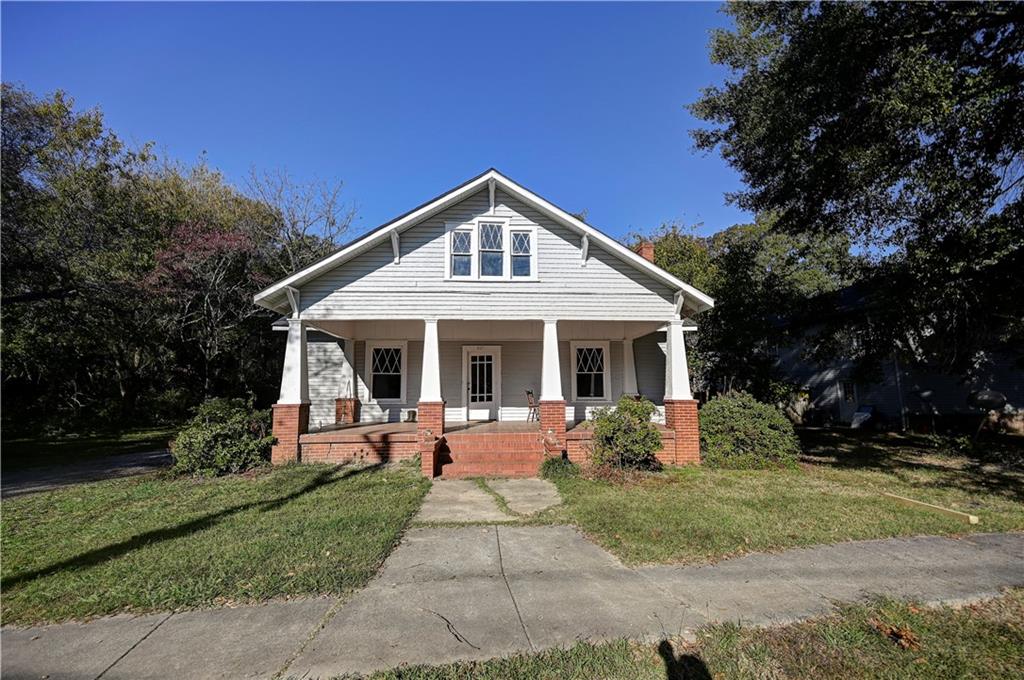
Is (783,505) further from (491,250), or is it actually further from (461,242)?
(461,242)

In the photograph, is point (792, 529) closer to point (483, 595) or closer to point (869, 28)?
point (483, 595)

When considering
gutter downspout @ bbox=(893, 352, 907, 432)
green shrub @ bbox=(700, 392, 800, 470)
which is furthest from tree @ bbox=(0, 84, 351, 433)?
gutter downspout @ bbox=(893, 352, 907, 432)

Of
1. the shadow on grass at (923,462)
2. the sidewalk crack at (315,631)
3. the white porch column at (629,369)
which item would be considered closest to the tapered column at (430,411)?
the sidewalk crack at (315,631)

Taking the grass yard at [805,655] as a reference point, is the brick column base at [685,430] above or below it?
above

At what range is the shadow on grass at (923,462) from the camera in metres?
8.69

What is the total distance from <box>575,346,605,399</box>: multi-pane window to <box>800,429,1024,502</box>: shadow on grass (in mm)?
5645

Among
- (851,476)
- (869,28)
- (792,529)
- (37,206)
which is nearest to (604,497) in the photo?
(792,529)

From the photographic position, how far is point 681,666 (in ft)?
10.2

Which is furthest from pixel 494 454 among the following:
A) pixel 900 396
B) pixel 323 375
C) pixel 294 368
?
pixel 900 396

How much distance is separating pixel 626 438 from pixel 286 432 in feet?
23.8

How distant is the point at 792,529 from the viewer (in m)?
5.99

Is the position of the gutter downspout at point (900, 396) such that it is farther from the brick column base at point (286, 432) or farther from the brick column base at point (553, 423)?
the brick column base at point (286, 432)

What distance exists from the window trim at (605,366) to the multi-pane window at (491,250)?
168 inches

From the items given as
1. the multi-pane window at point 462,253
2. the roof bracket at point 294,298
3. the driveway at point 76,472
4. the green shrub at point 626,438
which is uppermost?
the multi-pane window at point 462,253
